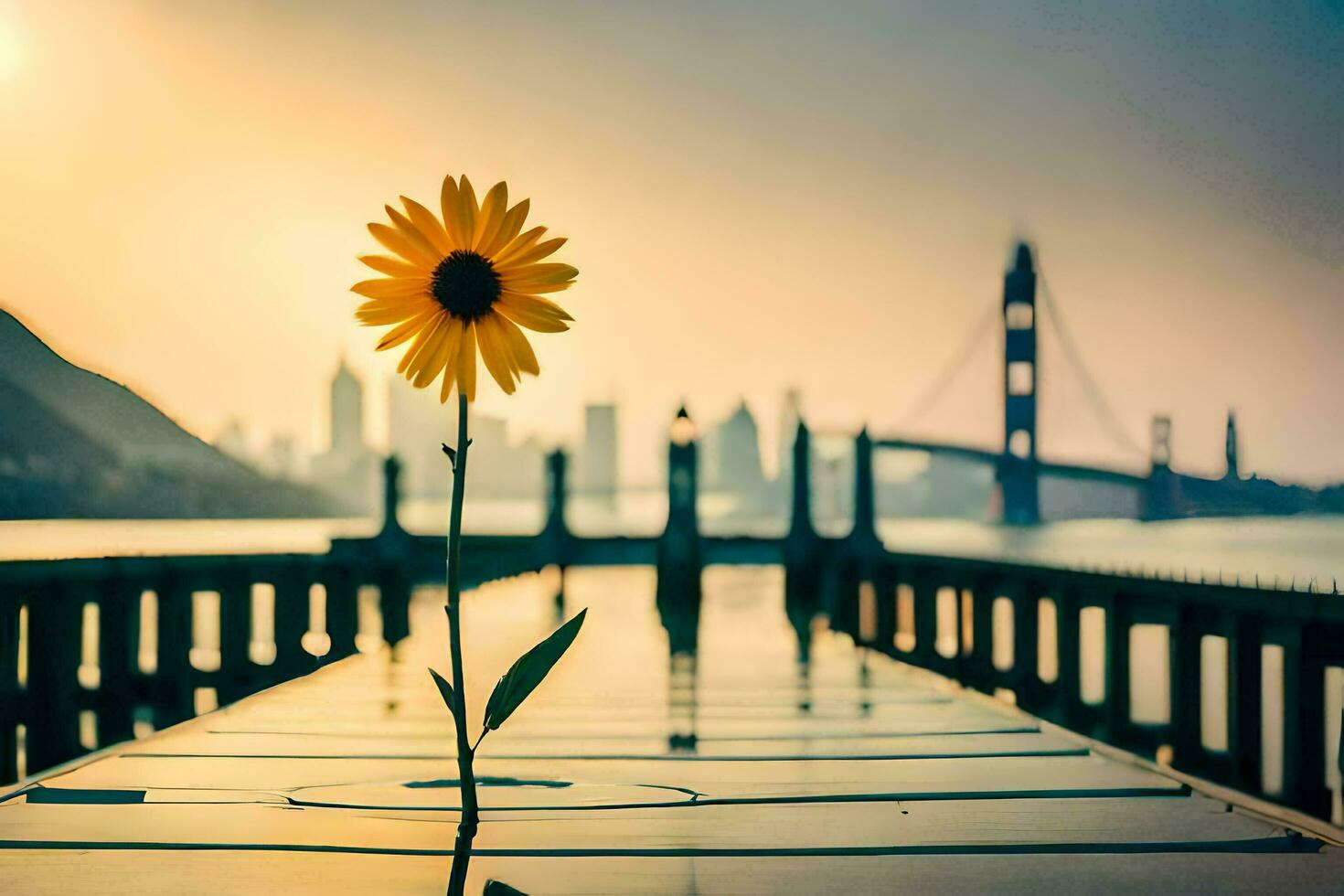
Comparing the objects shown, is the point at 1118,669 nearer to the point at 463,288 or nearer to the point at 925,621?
the point at 925,621

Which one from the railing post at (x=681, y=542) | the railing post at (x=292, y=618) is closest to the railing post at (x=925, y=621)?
the railing post at (x=681, y=542)

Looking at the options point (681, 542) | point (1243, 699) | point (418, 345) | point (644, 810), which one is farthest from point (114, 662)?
point (681, 542)

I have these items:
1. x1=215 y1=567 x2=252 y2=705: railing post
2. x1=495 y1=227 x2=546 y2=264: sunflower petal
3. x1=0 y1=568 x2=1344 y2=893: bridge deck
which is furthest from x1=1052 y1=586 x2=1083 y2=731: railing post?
x1=495 y1=227 x2=546 y2=264: sunflower petal

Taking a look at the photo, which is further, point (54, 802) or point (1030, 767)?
point (1030, 767)

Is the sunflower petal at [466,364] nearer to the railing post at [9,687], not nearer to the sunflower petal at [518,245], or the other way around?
the sunflower petal at [518,245]

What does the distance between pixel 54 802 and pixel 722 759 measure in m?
1.64

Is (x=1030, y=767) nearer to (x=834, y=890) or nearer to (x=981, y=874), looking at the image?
(x=981, y=874)

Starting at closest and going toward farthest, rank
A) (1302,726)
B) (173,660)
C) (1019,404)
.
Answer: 1. (1302,726)
2. (173,660)
3. (1019,404)

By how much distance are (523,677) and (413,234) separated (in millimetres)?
625

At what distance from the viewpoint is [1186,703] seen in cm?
513

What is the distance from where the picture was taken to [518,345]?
1.58m

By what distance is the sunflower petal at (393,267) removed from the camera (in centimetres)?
156

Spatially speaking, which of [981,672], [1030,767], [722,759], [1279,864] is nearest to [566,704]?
[722,759]

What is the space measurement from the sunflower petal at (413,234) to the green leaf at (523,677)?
0.54m
